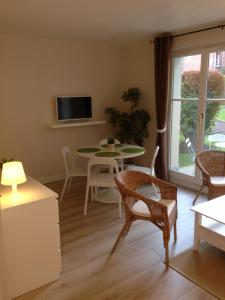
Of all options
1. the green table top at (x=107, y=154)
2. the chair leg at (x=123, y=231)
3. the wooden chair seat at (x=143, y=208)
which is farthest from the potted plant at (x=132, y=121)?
the chair leg at (x=123, y=231)

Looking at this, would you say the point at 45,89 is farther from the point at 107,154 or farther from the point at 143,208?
the point at 143,208

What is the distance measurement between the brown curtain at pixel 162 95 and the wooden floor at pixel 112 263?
1108mm

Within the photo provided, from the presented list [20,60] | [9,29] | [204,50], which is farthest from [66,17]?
[204,50]

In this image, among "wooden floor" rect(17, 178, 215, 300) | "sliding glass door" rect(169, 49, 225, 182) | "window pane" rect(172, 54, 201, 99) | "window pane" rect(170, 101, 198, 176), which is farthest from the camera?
"window pane" rect(170, 101, 198, 176)

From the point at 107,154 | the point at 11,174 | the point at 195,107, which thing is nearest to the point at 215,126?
the point at 195,107

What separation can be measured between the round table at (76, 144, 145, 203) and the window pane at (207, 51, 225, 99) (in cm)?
131

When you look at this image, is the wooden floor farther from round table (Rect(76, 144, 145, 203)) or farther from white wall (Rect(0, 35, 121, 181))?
white wall (Rect(0, 35, 121, 181))

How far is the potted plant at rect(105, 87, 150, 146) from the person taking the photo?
4738mm

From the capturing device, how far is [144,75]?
16.0 feet

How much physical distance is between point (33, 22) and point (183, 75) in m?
2.34

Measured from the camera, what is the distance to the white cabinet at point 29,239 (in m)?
1.99

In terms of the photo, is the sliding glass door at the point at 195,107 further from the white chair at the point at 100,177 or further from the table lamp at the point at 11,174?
the table lamp at the point at 11,174

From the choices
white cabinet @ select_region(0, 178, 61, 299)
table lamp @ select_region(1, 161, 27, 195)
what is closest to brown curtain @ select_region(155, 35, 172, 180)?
white cabinet @ select_region(0, 178, 61, 299)

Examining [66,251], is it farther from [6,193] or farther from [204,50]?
[204,50]
